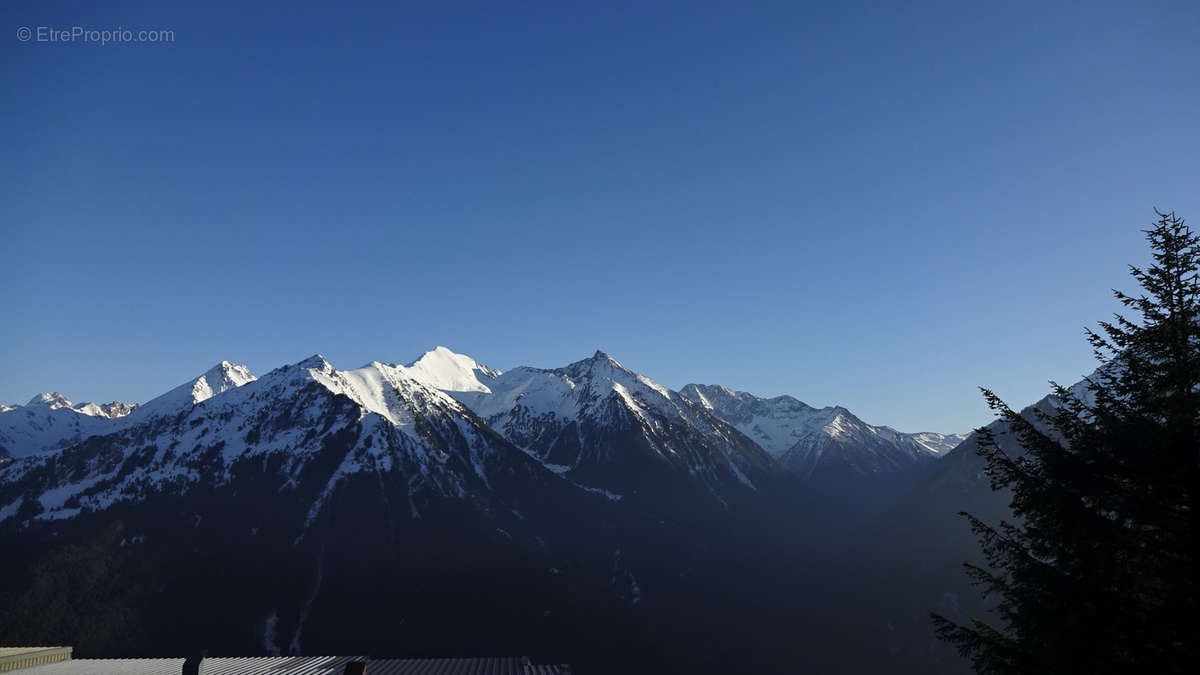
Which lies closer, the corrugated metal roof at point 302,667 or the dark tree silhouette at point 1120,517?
A: the dark tree silhouette at point 1120,517

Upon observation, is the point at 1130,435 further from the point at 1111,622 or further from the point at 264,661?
the point at 264,661

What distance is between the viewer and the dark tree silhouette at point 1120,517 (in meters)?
15.7

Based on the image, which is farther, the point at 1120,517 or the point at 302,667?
the point at 302,667

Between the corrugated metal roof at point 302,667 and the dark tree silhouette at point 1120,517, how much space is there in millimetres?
45221

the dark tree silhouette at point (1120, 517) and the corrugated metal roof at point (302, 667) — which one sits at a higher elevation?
the dark tree silhouette at point (1120, 517)

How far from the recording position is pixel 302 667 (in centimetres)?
5653

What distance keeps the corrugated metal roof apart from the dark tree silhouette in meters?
45.2

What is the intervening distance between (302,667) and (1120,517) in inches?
2435

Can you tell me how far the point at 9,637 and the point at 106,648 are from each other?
27.9m

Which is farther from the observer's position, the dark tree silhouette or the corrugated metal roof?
the corrugated metal roof

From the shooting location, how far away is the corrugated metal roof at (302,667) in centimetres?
5369

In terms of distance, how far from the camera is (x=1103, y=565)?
53.3 feet

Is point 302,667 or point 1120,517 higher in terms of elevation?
point 1120,517

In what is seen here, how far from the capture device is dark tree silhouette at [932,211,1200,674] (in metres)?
15.7
